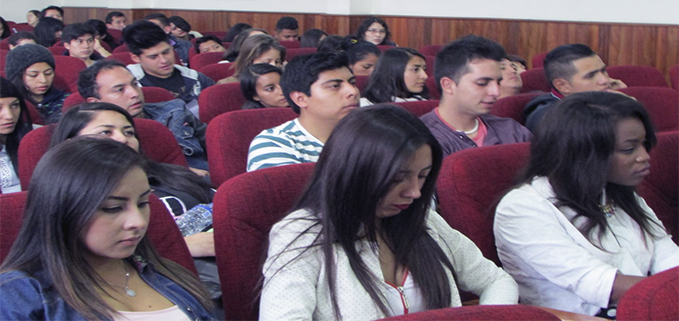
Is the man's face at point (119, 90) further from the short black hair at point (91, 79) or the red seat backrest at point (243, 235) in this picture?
the red seat backrest at point (243, 235)

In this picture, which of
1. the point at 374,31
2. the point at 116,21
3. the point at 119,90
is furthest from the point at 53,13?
the point at 119,90

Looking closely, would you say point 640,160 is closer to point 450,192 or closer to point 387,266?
point 450,192

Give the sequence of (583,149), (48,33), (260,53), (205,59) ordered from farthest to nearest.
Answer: (48,33) → (205,59) → (260,53) → (583,149)

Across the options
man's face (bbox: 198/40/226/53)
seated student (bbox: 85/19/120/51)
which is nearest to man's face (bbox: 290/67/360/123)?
man's face (bbox: 198/40/226/53)

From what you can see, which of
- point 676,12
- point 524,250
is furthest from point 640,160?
point 676,12

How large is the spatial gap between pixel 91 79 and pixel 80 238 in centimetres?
194

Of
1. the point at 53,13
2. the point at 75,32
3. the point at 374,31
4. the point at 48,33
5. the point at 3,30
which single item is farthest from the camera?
the point at 53,13

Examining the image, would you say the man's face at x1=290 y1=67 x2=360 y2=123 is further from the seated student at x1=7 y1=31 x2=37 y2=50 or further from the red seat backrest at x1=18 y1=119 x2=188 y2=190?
the seated student at x1=7 y1=31 x2=37 y2=50

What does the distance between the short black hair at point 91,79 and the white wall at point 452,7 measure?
448 cm

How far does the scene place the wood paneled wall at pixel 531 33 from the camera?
5953 millimetres

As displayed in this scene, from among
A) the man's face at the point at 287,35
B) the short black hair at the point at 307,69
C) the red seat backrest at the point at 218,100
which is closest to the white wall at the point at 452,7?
the man's face at the point at 287,35

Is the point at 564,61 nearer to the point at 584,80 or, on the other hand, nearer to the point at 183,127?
the point at 584,80

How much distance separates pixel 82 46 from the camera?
5.25m

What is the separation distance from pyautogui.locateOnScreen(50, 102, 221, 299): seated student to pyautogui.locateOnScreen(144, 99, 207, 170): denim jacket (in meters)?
0.74
